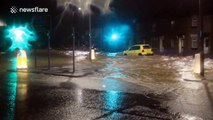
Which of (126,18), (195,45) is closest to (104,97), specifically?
(195,45)

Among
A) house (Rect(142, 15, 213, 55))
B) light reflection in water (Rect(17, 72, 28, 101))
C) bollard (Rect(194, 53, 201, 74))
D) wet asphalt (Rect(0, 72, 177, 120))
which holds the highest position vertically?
house (Rect(142, 15, 213, 55))

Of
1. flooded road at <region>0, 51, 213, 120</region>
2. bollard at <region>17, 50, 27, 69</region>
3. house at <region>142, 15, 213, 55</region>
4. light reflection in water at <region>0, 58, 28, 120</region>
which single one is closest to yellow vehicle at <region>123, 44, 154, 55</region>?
house at <region>142, 15, 213, 55</region>

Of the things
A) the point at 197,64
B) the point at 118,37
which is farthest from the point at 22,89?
the point at 118,37

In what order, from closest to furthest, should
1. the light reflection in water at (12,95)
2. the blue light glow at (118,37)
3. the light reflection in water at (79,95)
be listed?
the light reflection in water at (12,95)
the light reflection in water at (79,95)
the blue light glow at (118,37)

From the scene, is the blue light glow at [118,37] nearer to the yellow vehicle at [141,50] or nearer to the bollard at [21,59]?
the yellow vehicle at [141,50]

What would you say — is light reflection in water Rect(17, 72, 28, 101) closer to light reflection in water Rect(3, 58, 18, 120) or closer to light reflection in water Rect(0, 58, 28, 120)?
light reflection in water Rect(0, 58, 28, 120)

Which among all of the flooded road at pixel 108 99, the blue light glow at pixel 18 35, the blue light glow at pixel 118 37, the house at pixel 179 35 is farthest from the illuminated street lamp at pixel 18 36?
the flooded road at pixel 108 99

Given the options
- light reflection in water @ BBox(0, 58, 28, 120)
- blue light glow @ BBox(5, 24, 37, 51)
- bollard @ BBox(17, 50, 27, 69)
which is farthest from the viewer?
blue light glow @ BBox(5, 24, 37, 51)

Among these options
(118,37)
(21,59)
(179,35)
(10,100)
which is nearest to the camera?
(10,100)

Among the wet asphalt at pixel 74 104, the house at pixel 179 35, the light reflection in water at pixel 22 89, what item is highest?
the house at pixel 179 35

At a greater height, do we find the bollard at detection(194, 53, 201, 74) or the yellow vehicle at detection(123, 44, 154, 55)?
the yellow vehicle at detection(123, 44, 154, 55)

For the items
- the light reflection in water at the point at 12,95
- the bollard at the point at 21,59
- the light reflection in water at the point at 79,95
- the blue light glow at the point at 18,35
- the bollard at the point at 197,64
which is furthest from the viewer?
the blue light glow at the point at 18,35

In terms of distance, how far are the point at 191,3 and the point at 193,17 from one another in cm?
181

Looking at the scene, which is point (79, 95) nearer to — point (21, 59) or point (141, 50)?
point (21, 59)
